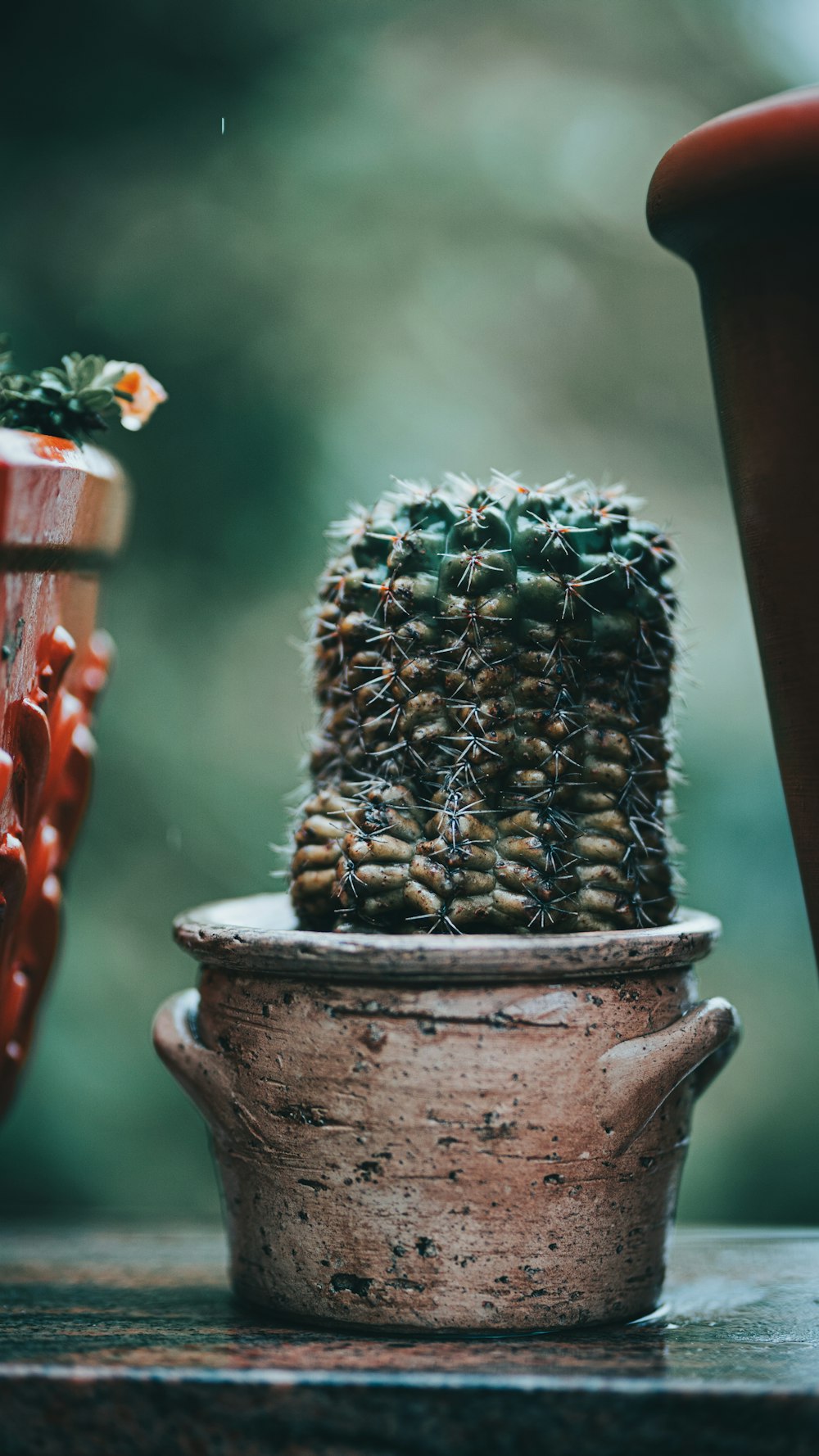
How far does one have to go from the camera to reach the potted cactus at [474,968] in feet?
2.43

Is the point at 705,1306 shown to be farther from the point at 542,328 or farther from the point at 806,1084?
the point at 542,328

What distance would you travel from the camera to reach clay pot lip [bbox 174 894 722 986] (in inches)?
28.6

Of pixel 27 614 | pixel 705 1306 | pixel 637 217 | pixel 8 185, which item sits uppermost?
pixel 8 185

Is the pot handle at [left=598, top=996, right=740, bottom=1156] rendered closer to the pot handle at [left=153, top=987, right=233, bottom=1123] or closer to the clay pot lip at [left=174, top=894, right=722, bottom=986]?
the clay pot lip at [left=174, top=894, right=722, bottom=986]

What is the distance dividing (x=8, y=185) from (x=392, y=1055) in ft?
4.47

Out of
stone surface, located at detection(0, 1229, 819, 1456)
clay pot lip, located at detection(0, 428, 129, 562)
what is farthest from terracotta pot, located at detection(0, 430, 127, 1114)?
stone surface, located at detection(0, 1229, 819, 1456)

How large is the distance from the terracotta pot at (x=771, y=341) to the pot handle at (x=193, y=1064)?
1.39 ft

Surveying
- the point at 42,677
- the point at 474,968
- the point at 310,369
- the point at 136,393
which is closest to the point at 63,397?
the point at 136,393

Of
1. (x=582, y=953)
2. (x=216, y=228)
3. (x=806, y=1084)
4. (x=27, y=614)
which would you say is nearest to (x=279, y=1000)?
(x=582, y=953)

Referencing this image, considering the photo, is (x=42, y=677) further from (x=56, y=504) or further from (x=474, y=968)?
(x=474, y=968)

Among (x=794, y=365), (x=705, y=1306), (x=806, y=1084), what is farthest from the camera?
(x=806, y=1084)

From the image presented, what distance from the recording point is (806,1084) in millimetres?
1560

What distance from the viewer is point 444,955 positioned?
0.72 metres

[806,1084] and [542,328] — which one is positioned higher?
[542,328]
